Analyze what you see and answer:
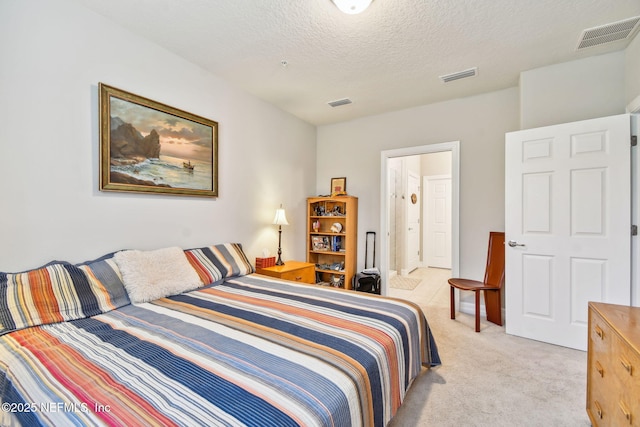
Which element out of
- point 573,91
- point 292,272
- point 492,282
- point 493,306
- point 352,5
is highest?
point 352,5

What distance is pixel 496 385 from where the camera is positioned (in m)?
1.96

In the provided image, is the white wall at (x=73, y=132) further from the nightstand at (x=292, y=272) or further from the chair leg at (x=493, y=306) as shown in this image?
the chair leg at (x=493, y=306)

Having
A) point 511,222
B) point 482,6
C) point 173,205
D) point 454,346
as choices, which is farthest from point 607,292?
point 173,205

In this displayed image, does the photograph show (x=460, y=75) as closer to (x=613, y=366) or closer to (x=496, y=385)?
(x=613, y=366)

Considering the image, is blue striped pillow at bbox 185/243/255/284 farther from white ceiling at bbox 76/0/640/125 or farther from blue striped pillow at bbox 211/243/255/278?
white ceiling at bbox 76/0/640/125

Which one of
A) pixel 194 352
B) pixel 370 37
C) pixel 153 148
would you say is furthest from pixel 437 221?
pixel 194 352

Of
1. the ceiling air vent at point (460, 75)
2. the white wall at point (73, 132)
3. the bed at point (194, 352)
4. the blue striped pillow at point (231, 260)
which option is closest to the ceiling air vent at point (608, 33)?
the ceiling air vent at point (460, 75)

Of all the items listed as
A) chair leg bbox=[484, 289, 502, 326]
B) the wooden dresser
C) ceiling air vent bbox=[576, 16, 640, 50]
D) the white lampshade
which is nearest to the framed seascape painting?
the white lampshade

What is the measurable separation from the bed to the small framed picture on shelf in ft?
7.55

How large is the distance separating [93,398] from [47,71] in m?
2.13

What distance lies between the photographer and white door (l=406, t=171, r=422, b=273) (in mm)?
→ 5829

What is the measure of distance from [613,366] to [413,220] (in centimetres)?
Answer: 498

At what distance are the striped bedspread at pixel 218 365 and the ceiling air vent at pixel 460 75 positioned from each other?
8.08 ft

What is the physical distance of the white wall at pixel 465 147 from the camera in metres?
3.27
